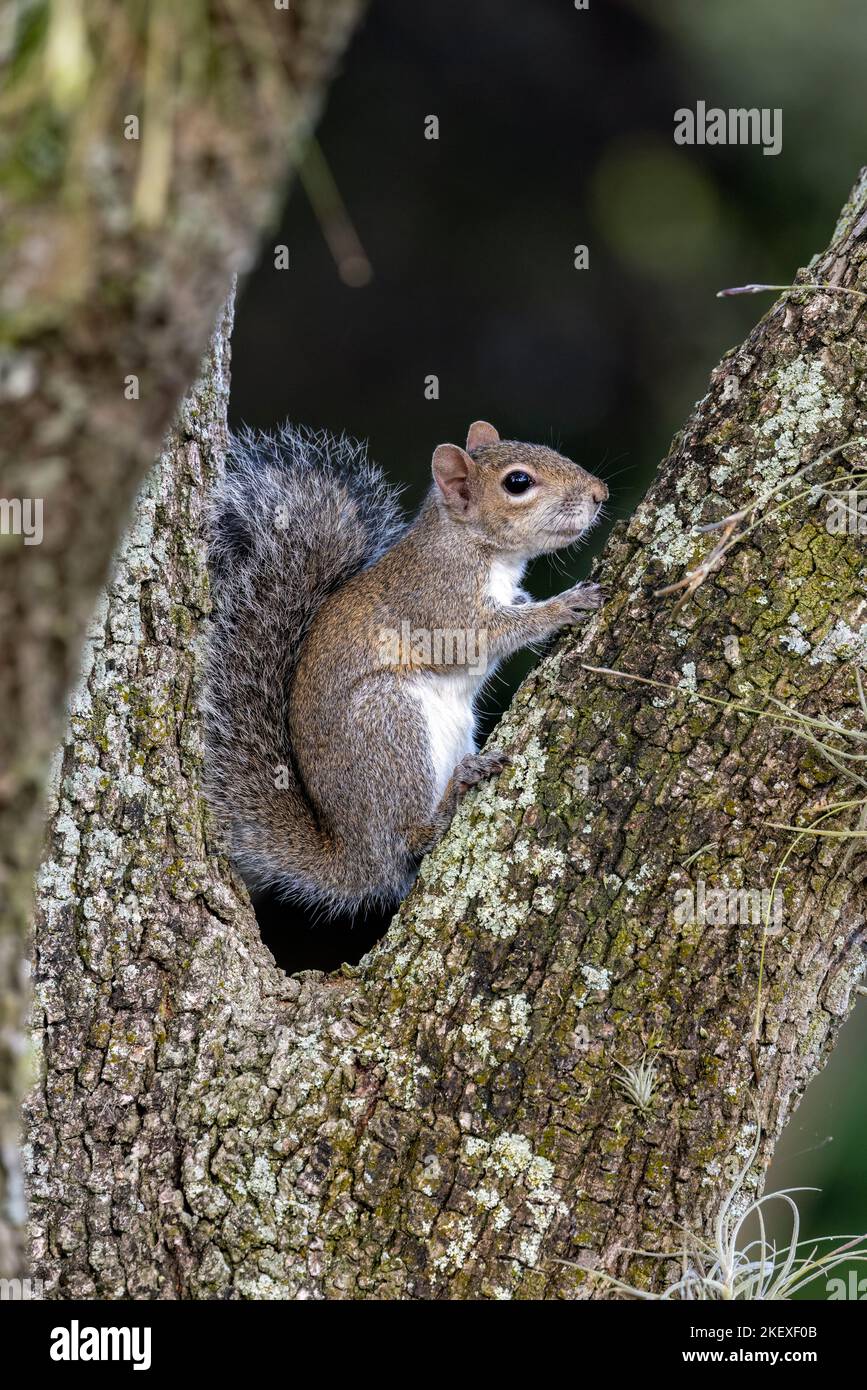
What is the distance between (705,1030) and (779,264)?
301 centimetres

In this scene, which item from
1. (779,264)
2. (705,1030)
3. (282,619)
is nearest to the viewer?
(705,1030)

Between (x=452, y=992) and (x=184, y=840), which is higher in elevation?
(x=184, y=840)

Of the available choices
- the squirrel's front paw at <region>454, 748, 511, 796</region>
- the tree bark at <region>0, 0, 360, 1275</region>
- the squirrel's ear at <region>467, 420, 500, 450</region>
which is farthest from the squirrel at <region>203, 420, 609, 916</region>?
the tree bark at <region>0, 0, 360, 1275</region>

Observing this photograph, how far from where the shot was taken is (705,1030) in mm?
1769

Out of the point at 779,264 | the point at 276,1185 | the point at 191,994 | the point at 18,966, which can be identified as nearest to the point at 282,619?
the point at 191,994

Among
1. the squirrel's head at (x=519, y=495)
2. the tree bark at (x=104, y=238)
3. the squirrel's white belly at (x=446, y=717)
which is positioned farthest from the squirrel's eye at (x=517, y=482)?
the tree bark at (x=104, y=238)

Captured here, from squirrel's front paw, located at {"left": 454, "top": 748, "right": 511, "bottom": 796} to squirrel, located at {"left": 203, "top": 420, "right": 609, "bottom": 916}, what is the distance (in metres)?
0.11

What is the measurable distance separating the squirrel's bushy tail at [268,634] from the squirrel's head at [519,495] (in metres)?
0.29

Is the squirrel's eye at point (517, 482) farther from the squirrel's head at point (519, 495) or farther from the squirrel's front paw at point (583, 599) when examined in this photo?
the squirrel's front paw at point (583, 599)

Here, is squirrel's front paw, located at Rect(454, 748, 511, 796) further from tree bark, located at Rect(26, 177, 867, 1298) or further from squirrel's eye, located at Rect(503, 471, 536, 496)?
squirrel's eye, located at Rect(503, 471, 536, 496)

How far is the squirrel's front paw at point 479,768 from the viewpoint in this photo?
2078 millimetres

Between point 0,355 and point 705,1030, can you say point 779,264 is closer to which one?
point 705,1030

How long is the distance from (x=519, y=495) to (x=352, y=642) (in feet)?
1.94
